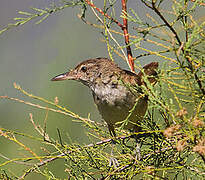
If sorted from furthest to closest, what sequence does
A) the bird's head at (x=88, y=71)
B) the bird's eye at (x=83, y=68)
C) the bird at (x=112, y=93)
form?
the bird's eye at (x=83, y=68) < the bird's head at (x=88, y=71) < the bird at (x=112, y=93)

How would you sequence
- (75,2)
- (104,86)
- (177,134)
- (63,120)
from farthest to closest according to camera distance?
(63,120)
(104,86)
(75,2)
(177,134)

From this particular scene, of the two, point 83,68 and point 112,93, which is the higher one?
point 83,68

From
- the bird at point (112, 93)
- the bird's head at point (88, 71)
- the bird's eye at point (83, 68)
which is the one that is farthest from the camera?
the bird's eye at point (83, 68)

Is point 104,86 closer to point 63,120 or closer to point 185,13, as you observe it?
point 185,13

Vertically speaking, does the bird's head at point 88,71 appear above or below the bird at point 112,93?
above

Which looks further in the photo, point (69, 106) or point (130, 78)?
point (69, 106)

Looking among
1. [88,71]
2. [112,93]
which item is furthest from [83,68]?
[112,93]

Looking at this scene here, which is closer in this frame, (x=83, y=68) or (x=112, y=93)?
(x=112, y=93)

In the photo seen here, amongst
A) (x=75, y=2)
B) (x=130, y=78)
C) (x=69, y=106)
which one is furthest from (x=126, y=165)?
(x=69, y=106)

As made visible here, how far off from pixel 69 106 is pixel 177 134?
376 centimetres

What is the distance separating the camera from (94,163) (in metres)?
2.65

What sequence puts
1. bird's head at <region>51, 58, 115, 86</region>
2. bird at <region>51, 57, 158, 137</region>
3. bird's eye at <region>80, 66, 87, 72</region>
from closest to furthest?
1. bird at <region>51, 57, 158, 137</region>
2. bird's head at <region>51, 58, 115, 86</region>
3. bird's eye at <region>80, 66, 87, 72</region>

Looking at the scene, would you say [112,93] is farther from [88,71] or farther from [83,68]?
[83,68]

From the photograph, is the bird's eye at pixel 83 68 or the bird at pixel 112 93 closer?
the bird at pixel 112 93
